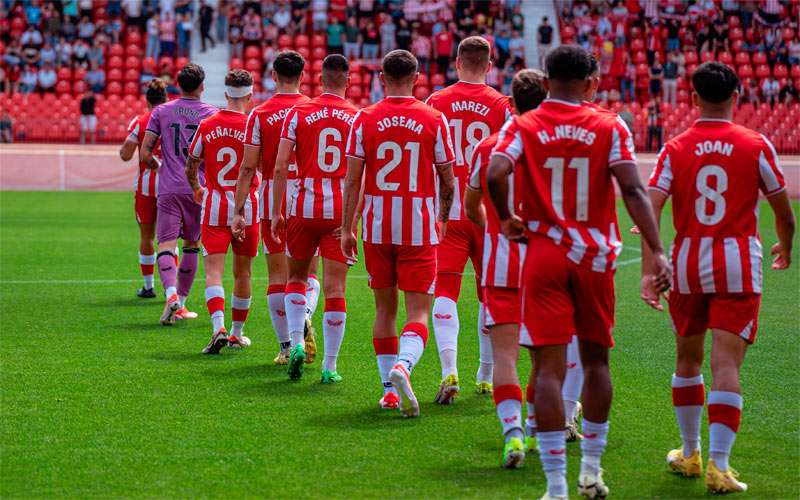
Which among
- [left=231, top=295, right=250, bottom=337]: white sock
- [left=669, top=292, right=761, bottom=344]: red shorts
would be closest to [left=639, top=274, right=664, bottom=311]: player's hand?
[left=669, top=292, right=761, bottom=344]: red shorts

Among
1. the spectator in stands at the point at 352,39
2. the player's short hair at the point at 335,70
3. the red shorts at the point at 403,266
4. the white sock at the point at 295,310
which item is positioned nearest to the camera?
the red shorts at the point at 403,266

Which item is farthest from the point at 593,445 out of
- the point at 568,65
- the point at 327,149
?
the point at 327,149

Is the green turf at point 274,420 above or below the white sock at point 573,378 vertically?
below

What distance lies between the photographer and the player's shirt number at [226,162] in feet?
29.2

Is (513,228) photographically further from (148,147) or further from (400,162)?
(148,147)

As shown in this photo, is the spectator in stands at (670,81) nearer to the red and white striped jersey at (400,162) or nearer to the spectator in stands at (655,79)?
the spectator in stands at (655,79)

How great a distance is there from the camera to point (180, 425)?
6.46 metres

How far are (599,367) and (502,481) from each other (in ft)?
2.84

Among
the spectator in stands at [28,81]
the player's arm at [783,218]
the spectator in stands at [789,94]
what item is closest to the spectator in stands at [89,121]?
the spectator in stands at [28,81]

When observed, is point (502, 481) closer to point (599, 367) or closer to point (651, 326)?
point (599, 367)

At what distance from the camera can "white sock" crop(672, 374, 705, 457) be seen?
5.46 meters

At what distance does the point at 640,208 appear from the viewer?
4809 mm

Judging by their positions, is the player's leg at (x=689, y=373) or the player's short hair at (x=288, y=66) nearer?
the player's leg at (x=689, y=373)

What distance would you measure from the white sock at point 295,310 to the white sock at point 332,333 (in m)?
0.29
